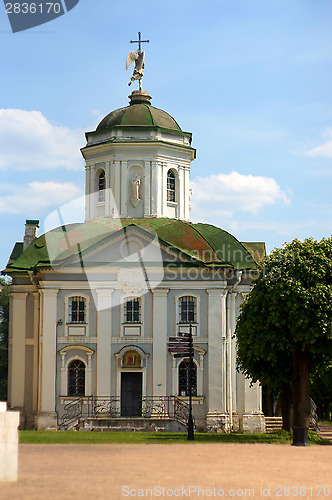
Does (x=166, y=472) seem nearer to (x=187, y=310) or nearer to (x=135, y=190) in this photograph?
(x=187, y=310)

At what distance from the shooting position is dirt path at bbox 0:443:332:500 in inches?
663

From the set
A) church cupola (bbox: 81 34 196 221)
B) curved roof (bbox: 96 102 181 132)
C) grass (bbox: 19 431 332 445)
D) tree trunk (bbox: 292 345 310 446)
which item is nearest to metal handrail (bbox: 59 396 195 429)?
grass (bbox: 19 431 332 445)

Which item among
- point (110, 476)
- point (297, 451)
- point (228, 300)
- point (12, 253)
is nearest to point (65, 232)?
point (12, 253)

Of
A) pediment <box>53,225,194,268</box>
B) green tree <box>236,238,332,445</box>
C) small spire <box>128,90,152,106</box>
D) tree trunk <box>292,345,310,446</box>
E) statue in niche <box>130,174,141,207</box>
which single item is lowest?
tree trunk <box>292,345,310,446</box>

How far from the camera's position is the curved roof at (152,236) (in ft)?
151

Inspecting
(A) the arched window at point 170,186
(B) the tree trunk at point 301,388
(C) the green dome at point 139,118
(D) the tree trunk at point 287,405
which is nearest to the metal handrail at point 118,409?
(D) the tree trunk at point 287,405

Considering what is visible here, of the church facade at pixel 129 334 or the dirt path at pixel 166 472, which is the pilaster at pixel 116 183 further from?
the dirt path at pixel 166 472

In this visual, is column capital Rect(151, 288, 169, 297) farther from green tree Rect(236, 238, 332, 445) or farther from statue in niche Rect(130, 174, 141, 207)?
green tree Rect(236, 238, 332, 445)

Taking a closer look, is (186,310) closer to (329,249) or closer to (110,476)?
(329,249)

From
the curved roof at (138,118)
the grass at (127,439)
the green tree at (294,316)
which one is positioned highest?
the curved roof at (138,118)

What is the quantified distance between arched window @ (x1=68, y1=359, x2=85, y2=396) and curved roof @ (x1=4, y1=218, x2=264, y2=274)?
17.5 ft

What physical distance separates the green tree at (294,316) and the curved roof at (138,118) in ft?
60.2

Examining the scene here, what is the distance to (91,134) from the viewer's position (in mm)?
53156

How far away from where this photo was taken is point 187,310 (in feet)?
152
